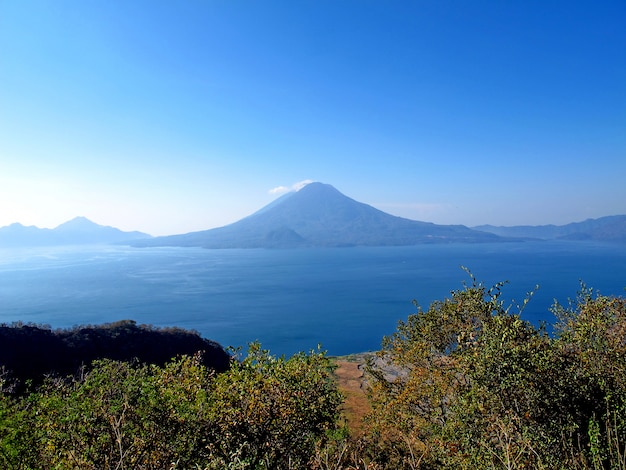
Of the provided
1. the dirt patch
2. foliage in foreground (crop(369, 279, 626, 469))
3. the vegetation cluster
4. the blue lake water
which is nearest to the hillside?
the dirt patch

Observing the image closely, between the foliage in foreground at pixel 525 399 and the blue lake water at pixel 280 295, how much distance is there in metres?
48.6

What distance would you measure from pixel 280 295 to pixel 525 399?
11965 cm

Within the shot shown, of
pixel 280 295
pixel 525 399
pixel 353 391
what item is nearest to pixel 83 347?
pixel 353 391

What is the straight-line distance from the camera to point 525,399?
28.7 feet

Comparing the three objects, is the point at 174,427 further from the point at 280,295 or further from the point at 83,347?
the point at 280,295

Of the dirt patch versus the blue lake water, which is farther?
the blue lake water

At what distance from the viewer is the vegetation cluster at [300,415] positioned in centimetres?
709

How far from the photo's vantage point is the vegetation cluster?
7086 mm

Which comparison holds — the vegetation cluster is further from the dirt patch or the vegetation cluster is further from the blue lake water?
the blue lake water

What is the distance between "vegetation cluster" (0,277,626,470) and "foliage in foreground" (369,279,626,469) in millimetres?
35

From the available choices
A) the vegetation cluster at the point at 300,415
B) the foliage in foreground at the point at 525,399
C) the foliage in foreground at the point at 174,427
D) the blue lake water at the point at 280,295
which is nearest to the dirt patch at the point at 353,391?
the foliage in foreground at the point at 525,399

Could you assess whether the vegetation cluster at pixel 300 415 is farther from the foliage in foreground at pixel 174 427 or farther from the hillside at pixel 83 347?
the hillside at pixel 83 347

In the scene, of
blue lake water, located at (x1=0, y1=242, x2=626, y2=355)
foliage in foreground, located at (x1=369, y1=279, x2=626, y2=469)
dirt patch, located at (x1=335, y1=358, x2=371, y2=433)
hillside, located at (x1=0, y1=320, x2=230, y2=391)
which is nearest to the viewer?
foliage in foreground, located at (x1=369, y1=279, x2=626, y2=469)

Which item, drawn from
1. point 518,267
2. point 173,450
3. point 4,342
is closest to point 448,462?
point 173,450
